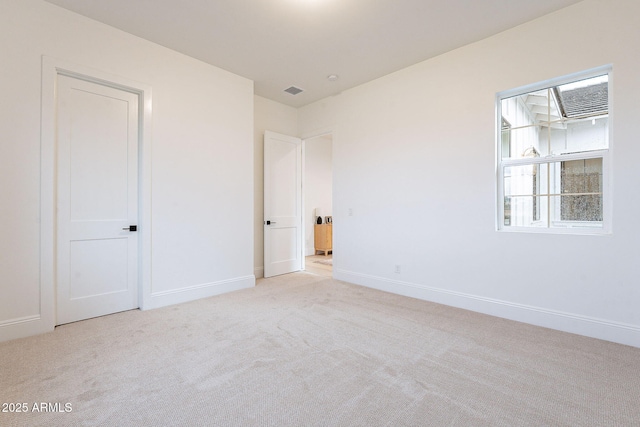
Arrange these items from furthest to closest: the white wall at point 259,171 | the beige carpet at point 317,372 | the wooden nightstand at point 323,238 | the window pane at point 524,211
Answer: the wooden nightstand at point 323,238, the white wall at point 259,171, the window pane at point 524,211, the beige carpet at point 317,372

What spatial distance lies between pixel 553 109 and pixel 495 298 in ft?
6.66

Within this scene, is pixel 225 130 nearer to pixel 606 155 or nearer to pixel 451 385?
pixel 451 385

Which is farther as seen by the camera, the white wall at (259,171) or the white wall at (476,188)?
the white wall at (259,171)

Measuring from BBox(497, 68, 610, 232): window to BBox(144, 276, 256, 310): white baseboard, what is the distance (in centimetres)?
335

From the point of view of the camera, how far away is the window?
2684 millimetres

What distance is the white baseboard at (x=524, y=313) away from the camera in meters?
2.48

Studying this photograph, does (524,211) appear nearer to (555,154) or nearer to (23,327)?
(555,154)

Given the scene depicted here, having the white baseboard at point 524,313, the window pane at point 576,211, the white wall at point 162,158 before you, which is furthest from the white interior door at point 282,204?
the window pane at point 576,211

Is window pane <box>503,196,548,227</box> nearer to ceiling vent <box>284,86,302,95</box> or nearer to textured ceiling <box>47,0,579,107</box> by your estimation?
textured ceiling <box>47,0,579,107</box>

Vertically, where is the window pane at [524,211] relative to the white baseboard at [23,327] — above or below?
above

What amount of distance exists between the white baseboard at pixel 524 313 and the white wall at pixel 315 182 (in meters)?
3.39

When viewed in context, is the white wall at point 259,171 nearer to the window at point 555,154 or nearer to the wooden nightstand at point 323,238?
the wooden nightstand at point 323,238

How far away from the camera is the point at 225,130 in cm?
399

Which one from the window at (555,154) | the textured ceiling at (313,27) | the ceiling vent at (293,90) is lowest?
the window at (555,154)
